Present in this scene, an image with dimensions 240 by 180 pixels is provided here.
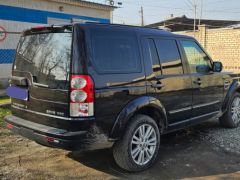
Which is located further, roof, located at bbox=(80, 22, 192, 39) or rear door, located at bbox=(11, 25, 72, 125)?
roof, located at bbox=(80, 22, 192, 39)

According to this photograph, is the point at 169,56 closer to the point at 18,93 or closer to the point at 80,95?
the point at 80,95

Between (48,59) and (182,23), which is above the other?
(182,23)

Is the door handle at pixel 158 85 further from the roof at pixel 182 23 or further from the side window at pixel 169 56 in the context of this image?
the roof at pixel 182 23

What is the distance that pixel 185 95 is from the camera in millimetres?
5668

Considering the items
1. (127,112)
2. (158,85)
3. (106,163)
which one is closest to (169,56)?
(158,85)

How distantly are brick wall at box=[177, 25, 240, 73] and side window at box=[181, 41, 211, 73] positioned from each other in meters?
14.5

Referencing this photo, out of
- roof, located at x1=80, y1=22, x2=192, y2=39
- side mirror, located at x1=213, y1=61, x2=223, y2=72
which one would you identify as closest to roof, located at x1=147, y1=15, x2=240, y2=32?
side mirror, located at x1=213, y1=61, x2=223, y2=72

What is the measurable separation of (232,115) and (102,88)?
3966 millimetres

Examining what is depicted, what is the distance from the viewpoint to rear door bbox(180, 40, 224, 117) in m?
5.90

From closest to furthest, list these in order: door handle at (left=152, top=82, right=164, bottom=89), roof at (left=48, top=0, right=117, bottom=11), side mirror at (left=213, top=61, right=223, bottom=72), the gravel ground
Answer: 1. door handle at (left=152, top=82, right=164, bottom=89)
2. the gravel ground
3. side mirror at (left=213, top=61, right=223, bottom=72)
4. roof at (left=48, top=0, right=117, bottom=11)

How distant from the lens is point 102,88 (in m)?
4.23

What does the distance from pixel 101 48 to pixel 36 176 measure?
1.89 meters

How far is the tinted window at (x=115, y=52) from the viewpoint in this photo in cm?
428

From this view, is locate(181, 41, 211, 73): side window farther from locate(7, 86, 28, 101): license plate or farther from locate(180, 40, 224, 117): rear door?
locate(7, 86, 28, 101): license plate
